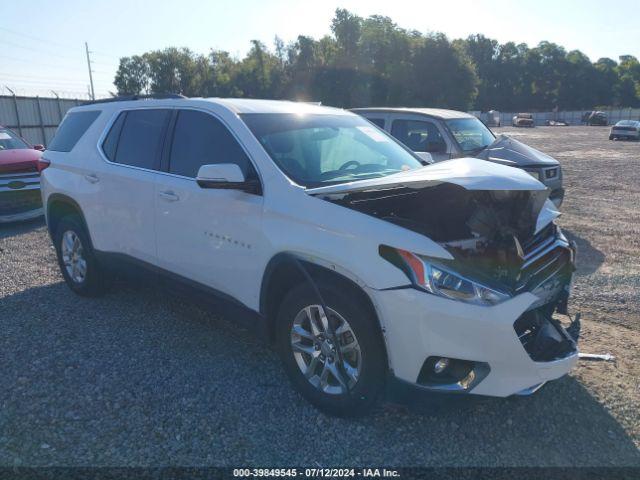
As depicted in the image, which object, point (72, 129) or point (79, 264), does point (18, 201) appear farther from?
point (79, 264)

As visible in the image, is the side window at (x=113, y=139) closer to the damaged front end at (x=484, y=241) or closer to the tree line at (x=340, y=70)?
the damaged front end at (x=484, y=241)

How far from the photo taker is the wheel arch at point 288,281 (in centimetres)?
305

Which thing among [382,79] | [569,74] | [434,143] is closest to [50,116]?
[434,143]

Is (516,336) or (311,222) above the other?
(311,222)

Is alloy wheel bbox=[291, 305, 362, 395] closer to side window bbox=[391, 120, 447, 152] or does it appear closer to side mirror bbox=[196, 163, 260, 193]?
side mirror bbox=[196, 163, 260, 193]

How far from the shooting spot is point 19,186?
356 inches

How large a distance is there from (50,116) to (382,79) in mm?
51550

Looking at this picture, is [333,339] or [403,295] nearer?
[403,295]

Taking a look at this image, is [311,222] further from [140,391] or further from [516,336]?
[140,391]

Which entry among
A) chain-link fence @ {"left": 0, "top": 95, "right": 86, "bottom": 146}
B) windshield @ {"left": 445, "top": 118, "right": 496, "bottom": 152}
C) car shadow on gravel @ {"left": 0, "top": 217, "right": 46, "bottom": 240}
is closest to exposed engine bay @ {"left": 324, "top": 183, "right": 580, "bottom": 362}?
windshield @ {"left": 445, "top": 118, "right": 496, "bottom": 152}

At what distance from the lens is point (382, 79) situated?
66188mm

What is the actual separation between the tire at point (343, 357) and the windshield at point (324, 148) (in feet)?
2.67

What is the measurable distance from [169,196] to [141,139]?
860mm

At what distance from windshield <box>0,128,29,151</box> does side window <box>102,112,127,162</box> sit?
5922 mm
